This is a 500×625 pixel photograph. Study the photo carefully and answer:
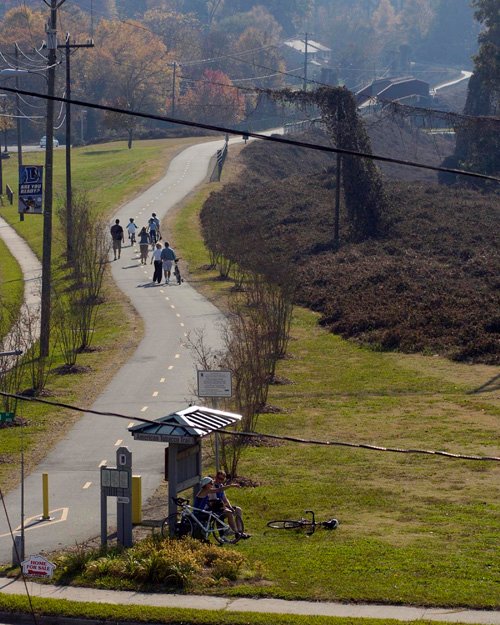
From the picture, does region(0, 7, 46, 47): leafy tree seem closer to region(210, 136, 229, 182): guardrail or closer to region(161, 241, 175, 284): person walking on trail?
region(210, 136, 229, 182): guardrail

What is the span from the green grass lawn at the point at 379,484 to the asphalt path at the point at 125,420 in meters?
2.27

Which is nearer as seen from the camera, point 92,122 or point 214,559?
point 214,559

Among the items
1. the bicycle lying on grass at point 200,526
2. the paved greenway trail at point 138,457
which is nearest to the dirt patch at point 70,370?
the paved greenway trail at point 138,457

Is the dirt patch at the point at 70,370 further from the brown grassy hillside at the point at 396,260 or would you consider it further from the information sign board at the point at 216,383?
the information sign board at the point at 216,383

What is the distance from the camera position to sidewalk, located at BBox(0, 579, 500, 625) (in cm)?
1439

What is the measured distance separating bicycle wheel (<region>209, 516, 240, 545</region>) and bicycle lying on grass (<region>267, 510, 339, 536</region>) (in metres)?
0.98

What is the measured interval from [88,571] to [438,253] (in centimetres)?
3880

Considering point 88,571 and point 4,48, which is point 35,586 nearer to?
point 88,571

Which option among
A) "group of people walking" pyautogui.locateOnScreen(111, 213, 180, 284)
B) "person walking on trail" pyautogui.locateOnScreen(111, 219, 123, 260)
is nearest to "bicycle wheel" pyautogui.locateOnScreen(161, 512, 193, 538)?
"group of people walking" pyautogui.locateOnScreen(111, 213, 180, 284)

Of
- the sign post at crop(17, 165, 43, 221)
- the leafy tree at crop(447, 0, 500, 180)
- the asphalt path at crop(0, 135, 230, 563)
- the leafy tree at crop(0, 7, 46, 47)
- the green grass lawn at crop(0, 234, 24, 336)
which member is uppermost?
the leafy tree at crop(0, 7, 46, 47)

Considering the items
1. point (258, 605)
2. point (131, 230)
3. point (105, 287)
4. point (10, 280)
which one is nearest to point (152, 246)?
point (131, 230)

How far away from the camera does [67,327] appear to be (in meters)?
36.3

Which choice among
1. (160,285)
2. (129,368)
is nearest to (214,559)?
(129,368)

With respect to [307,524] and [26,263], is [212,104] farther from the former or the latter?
[307,524]
